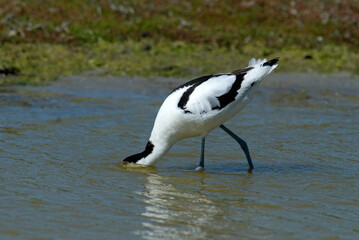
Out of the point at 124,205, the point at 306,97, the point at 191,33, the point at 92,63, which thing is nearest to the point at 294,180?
the point at 124,205

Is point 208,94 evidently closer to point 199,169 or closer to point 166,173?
point 199,169

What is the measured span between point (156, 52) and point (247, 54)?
1.58 m

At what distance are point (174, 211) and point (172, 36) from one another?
7869 mm

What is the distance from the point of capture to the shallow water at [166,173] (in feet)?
13.2

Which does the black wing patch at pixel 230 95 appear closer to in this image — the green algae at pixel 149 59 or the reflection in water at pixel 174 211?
the reflection in water at pixel 174 211

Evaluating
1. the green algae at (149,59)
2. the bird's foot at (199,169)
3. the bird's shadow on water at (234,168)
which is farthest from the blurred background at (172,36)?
the bird's foot at (199,169)

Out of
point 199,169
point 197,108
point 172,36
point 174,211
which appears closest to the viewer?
point 174,211

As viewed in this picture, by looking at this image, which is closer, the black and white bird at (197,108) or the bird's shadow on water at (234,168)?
the black and white bird at (197,108)

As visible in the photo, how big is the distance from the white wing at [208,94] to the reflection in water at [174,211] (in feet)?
2.17

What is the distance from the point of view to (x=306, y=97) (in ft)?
30.5

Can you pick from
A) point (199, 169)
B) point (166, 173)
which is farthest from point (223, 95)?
point (166, 173)

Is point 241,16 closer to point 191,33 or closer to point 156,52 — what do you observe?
point 191,33

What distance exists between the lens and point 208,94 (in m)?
5.50

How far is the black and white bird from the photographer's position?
5430mm
